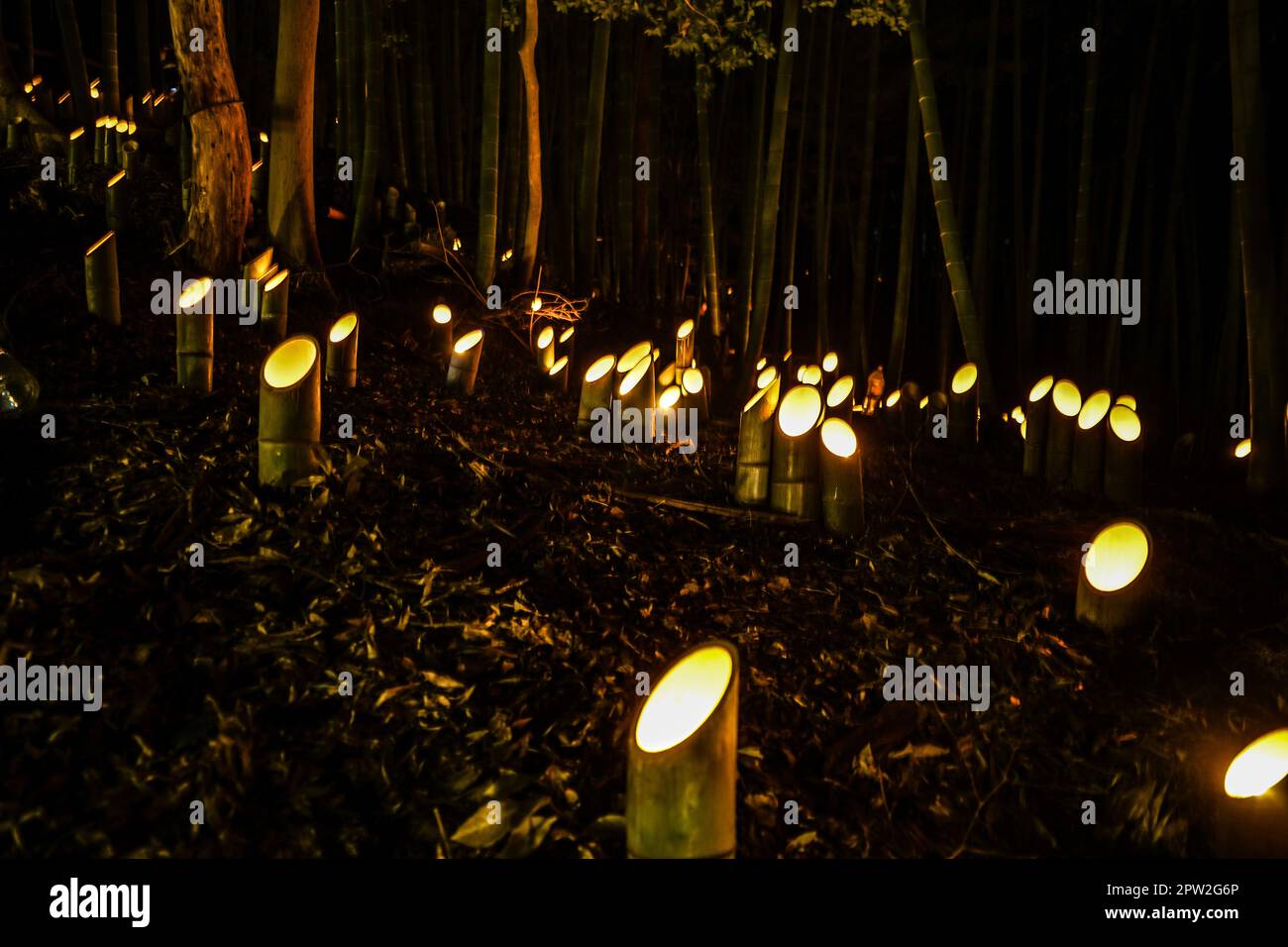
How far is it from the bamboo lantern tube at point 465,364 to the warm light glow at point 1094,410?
4.41 meters

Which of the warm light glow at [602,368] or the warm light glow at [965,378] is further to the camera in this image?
the warm light glow at [965,378]

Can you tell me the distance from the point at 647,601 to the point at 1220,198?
1393 cm

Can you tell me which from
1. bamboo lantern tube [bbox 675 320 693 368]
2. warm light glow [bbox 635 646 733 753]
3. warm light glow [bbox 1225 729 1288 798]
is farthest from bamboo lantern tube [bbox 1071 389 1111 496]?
warm light glow [bbox 635 646 733 753]

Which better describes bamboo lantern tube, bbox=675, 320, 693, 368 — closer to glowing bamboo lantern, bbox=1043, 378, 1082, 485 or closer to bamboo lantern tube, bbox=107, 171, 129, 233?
glowing bamboo lantern, bbox=1043, 378, 1082, 485

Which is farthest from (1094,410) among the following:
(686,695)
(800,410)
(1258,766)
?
(686,695)

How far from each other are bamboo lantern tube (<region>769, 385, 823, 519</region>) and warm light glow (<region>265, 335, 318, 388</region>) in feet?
7.50

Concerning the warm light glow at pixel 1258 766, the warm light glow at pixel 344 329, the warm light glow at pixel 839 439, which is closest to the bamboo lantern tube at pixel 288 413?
the warm light glow at pixel 344 329

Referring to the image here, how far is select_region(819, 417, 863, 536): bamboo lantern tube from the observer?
4.02 metres

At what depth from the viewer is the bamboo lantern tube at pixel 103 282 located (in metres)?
4.56

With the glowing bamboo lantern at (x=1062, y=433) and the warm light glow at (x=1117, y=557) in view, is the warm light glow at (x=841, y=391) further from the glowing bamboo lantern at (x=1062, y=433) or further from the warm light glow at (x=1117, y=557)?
the warm light glow at (x=1117, y=557)

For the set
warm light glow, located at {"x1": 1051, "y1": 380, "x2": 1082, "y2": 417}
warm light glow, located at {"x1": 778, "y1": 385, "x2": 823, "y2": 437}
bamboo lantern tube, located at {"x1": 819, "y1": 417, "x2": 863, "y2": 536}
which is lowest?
bamboo lantern tube, located at {"x1": 819, "y1": 417, "x2": 863, "y2": 536}

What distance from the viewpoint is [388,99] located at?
39.5 ft

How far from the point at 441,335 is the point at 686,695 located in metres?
4.98
